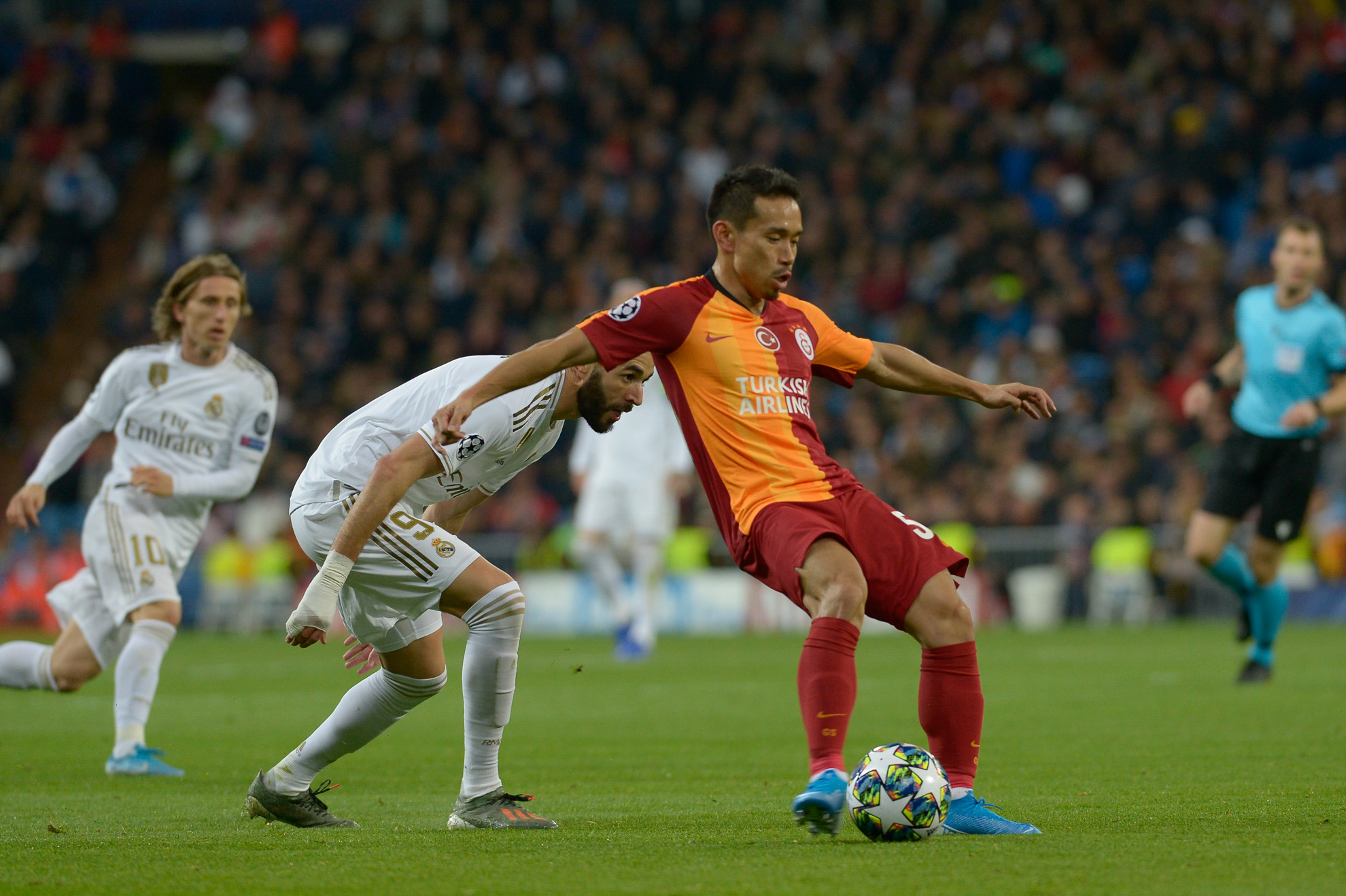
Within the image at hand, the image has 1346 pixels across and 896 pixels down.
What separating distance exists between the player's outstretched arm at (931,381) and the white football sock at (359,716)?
187 centimetres

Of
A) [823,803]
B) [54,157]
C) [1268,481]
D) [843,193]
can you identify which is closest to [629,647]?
[1268,481]

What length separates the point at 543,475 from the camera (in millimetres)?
21250

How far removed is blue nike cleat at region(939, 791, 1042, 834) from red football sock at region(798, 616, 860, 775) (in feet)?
1.57

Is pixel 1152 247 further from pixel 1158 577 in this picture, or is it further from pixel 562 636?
pixel 562 636

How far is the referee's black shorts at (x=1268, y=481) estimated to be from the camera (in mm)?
10258

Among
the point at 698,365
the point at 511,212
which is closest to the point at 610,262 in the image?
the point at 511,212

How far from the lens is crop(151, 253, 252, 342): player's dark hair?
301 inches

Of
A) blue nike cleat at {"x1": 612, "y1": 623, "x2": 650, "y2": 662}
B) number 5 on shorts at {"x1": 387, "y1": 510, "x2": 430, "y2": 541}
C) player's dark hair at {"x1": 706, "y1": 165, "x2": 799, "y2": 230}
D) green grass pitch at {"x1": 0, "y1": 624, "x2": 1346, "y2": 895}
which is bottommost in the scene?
green grass pitch at {"x1": 0, "y1": 624, "x2": 1346, "y2": 895}

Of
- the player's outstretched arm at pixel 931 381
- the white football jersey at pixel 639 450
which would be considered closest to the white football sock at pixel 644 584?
the white football jersey at pixel 639 450

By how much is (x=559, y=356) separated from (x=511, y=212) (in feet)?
61.0

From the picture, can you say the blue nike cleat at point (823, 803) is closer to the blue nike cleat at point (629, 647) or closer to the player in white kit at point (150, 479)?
the player in white kit at point (150, 479)

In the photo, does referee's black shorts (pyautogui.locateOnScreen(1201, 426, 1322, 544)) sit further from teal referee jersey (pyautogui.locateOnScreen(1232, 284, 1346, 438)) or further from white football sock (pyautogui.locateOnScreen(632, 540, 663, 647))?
white football sock (pyautogui.locateOnScreen(632, 540, 663, 647))

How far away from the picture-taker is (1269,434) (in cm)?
1033

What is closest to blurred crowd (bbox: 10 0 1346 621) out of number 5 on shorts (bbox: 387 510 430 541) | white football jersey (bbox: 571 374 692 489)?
white football jersey (bbox: 571 374 692 489)
